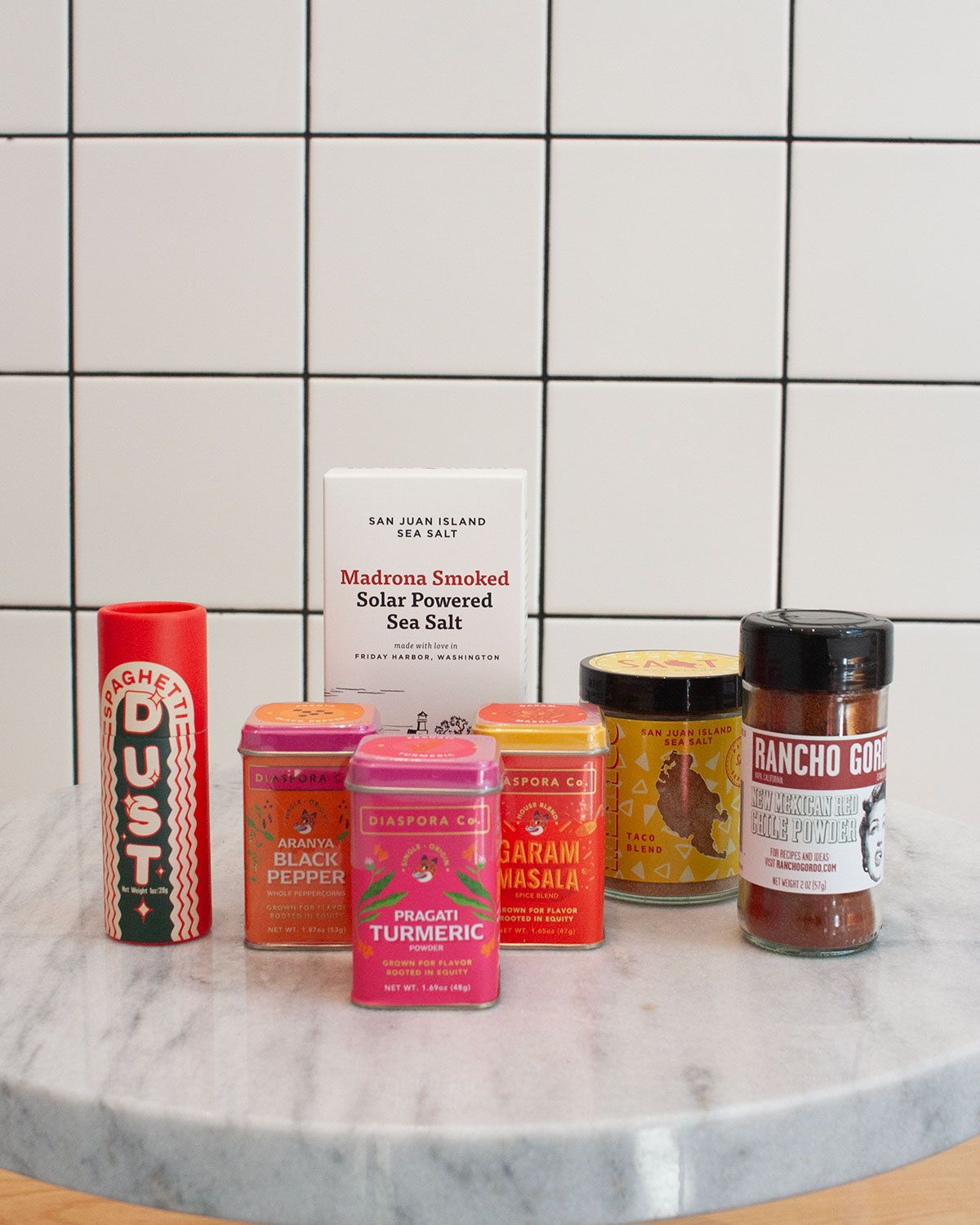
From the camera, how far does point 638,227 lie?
5.15ft

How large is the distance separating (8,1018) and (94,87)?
139 centimetres

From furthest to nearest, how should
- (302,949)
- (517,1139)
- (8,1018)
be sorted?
(302,949) → (8,1018) → (517,1139)

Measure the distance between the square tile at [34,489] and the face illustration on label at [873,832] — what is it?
1.28m

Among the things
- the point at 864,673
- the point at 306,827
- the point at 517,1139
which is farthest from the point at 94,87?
the point at 517,1139

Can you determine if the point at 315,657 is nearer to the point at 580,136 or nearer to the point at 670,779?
the point at 580,136

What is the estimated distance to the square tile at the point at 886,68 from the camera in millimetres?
1546

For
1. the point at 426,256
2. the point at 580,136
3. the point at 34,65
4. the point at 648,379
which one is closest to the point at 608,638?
the point at 648,379

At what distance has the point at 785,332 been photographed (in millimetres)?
1580

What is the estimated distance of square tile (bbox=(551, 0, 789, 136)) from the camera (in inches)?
60.7

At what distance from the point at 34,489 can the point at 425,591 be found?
102cm

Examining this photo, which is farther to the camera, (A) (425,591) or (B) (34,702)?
(B) (34,702)

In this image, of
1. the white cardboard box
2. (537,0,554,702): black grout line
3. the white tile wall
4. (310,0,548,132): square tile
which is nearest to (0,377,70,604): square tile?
the white tile wall

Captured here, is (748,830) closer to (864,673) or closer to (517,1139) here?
(864,673)

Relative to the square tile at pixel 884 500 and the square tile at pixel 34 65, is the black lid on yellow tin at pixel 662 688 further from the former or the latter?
the square tile at pixel 34 65
